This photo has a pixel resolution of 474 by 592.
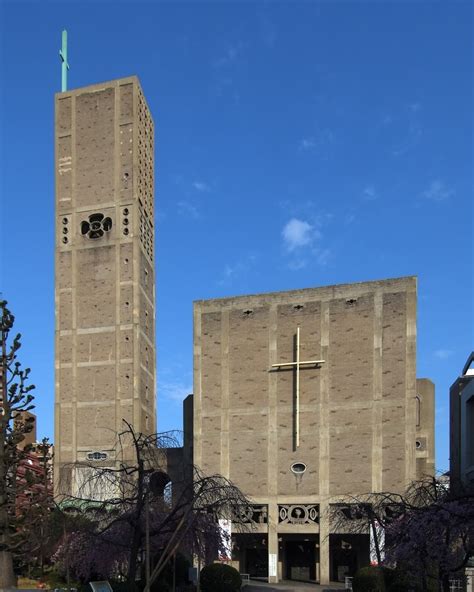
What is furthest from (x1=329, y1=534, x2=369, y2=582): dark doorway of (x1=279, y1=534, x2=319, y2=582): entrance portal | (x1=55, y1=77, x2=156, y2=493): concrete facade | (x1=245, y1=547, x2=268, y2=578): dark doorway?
(x1=55, y1=77, x2=156, y2=493): concrete facade

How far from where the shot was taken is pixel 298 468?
162 ft

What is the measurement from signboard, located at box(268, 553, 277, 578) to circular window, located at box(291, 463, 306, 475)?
233 inches

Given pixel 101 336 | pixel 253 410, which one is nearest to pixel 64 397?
pixel 101 336

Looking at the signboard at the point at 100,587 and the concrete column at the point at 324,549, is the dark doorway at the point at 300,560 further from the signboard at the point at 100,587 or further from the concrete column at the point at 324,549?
the signboard at the point at 100,587

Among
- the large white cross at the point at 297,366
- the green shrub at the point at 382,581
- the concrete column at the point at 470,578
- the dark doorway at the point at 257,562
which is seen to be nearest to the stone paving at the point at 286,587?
the dark doorway at the point at 257,562

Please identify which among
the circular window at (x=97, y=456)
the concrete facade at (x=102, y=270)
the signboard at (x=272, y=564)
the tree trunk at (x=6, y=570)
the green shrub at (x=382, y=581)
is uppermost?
the concrete facade at (x=102, y=270)

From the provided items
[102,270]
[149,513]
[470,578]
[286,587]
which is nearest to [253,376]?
[286,587]

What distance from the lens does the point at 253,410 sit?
51188mm

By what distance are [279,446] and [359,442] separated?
19.3 feet

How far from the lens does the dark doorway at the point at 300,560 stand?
51.5 m

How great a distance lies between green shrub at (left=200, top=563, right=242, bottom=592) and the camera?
34.3 metres

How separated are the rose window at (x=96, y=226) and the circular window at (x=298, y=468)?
2637 cm

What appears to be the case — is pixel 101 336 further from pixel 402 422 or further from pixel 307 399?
pixel 402 422

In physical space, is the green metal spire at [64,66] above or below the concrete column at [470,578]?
above
